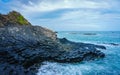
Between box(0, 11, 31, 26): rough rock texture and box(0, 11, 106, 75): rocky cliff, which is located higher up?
box(0, 11, 31, 26): rough rock texture

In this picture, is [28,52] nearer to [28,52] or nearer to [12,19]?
[28,52]

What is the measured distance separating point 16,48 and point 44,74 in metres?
4.87

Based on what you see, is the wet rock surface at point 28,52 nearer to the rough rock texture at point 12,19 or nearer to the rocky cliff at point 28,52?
the rocky cliff at point 28,52

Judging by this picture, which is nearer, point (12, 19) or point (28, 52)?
point (28, 52)

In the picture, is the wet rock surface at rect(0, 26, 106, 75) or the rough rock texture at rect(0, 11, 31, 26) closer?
the wet rock surface at rect(0, 26, 106, 75)

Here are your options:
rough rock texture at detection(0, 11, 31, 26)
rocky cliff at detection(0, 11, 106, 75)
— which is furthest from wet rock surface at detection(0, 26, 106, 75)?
rough rock texture at detection(0, 11, 31, 26)

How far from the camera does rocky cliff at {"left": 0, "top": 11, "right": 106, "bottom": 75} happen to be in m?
16.5

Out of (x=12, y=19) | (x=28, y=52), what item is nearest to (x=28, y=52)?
(x=28, y=52)

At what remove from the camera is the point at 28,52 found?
1911cm

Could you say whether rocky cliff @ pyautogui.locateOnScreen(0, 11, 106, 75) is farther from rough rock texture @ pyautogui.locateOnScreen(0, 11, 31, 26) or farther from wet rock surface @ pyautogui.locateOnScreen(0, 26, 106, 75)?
rough rock texture @ pyautogui.locateOnScreen(0, 11, 31, 26)

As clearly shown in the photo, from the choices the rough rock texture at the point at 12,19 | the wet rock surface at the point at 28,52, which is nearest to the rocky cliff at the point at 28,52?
the wet rock surface at the point at 28,52

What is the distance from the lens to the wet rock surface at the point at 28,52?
16531mm

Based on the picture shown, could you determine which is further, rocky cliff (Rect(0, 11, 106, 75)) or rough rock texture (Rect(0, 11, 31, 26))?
rough rock texture (Rect(0, 11, 31, 26))

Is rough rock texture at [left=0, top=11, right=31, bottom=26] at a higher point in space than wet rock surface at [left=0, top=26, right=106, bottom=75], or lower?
higher
